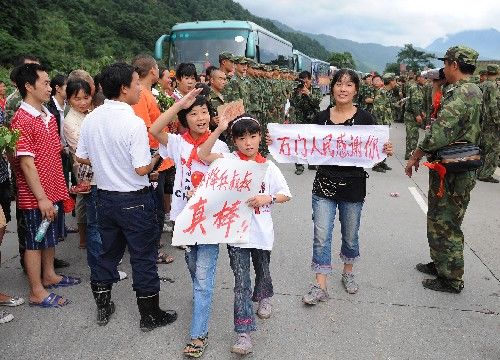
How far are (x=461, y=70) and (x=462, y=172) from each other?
816mm

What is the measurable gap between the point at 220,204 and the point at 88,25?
46916 mm

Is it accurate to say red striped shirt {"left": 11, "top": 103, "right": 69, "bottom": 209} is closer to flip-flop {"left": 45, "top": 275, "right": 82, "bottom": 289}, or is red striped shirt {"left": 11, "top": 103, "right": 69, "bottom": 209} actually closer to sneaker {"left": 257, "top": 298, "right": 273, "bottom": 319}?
flip-flop {"left": 45, "top": 275, "right": 82, "bottom": 289}

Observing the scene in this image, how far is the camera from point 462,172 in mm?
3584

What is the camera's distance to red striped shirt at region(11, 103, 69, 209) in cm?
324

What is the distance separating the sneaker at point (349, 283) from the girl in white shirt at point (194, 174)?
4.55 ft

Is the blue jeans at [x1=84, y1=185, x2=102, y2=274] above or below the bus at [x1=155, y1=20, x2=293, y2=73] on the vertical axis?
below

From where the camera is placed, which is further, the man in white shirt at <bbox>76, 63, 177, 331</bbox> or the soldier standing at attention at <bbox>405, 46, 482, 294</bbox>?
the soldier standing at attention at <bbox>405, 46, 482, 294</bbox>

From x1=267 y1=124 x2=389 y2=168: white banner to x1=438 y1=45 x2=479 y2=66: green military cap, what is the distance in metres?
0.83

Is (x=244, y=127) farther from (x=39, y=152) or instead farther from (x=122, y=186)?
(x=39, y=152)

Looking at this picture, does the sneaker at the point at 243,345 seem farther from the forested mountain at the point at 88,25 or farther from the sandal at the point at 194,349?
the forested mountain at the point at 88,25

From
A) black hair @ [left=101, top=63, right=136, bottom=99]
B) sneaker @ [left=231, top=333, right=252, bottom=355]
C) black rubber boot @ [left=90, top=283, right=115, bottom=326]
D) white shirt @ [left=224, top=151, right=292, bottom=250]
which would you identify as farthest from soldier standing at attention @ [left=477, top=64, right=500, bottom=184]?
black rubber boot @ [left=90, top=283, right=115, bottom=326]

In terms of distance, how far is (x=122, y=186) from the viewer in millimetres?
2938

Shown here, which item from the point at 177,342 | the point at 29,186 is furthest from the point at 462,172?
the point at 29,186

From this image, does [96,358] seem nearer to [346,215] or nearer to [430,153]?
[346,215]
